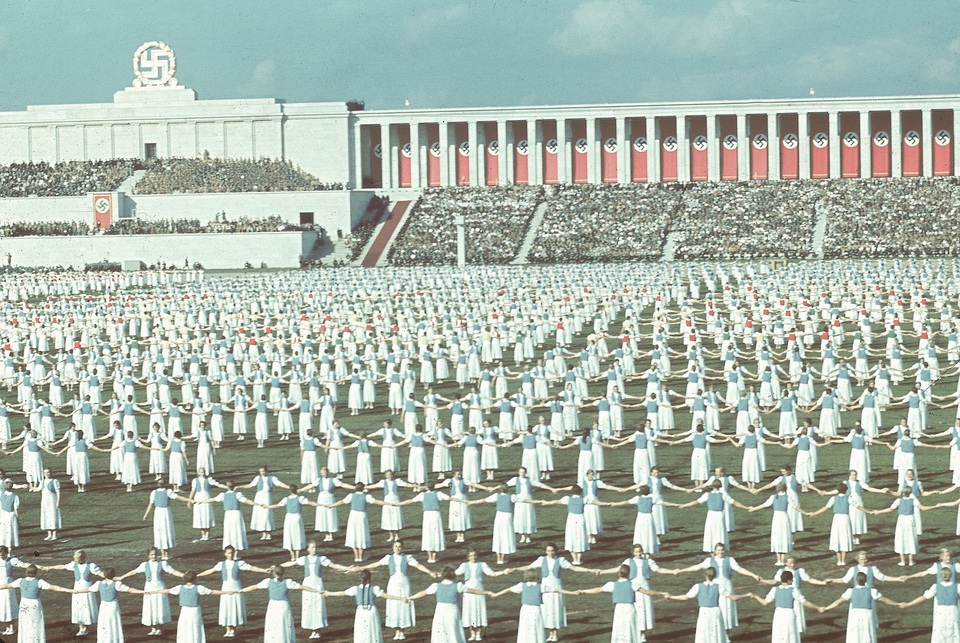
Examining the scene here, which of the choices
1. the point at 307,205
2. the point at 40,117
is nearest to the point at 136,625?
the point at 307,205

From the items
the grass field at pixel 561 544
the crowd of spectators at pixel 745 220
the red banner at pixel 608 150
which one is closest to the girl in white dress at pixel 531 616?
the grass field at pixel 561 544

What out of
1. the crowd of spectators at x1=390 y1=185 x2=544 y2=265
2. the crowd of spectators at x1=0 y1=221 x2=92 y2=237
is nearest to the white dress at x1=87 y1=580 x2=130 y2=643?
the crowd of spectators at x1=390 y1=185 x2=544 y2=265

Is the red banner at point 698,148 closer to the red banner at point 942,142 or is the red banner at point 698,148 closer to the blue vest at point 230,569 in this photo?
the red banner at point 942,142

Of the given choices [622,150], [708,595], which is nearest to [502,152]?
[622,150]

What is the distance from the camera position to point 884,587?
19.6 meters

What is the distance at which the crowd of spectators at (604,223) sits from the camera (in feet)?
267

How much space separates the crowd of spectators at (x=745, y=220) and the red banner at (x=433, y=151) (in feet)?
51.6

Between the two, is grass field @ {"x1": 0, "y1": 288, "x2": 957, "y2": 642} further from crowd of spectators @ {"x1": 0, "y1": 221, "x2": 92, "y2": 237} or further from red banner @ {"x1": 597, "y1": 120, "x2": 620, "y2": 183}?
red banner @ {"x1": 597, "y1": 120, "x2": 620, "y2": 183}

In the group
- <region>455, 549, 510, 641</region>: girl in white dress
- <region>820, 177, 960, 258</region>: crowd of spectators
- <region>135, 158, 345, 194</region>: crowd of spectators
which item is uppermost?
<region>135, 158, 345, 194</region>: crowd of spectators

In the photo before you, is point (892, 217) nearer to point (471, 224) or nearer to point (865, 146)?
point (865, 146)

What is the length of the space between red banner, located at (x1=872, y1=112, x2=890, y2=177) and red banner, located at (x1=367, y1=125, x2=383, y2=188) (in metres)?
30.5

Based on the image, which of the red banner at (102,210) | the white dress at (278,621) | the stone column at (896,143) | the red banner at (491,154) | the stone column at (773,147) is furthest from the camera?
the red banner at (491,154)

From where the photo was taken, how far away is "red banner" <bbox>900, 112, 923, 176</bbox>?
95188 mm

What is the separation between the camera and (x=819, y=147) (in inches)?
3775
